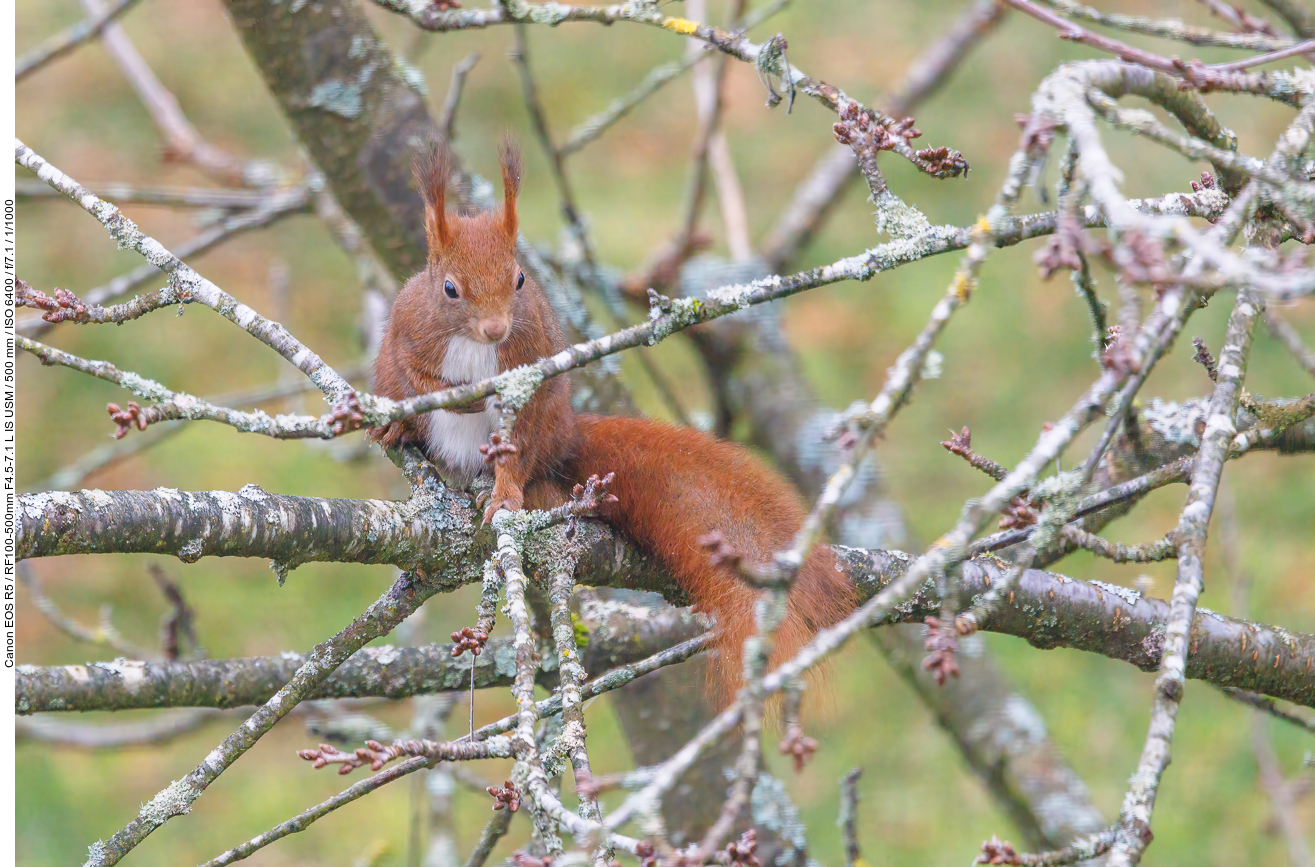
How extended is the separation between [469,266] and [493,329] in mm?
179

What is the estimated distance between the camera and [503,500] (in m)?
1.72

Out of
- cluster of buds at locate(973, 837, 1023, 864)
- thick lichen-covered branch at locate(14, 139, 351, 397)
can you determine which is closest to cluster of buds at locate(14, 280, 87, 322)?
thick lichen-covered branch at locate(14, 139, 351, 397)

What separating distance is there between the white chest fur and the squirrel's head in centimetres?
6

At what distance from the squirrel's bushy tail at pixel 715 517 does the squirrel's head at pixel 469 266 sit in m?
0.29

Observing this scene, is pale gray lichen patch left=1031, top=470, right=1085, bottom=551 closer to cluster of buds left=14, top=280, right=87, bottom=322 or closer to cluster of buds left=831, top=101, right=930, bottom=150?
cluster of buds left=831, top=101, right=930, bottom=150

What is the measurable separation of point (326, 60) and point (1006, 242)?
5.38ft

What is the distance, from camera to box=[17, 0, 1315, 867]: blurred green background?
3879 mm

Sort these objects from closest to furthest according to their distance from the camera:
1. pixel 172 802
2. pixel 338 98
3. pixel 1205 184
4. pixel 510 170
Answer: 1. pixel 172 802
2. pixel 1205 184
3. pixel 510 170
4. pixel 338 98

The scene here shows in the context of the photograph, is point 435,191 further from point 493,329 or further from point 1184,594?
point 1184,594

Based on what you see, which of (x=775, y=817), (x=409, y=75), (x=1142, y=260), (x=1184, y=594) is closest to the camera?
(x=1142, y=260)

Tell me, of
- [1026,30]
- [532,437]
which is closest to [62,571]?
[532,437]

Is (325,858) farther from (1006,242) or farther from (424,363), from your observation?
(1006,242)

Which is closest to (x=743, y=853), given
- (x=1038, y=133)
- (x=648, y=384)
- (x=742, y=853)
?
(x=742, y=853)

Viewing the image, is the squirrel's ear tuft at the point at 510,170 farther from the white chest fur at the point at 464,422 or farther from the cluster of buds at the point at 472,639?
the cluster of buds at the point at 472,639
